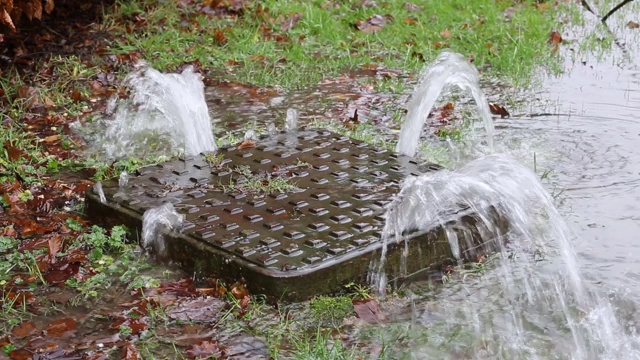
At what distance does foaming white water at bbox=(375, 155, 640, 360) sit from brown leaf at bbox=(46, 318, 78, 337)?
116 centimetres

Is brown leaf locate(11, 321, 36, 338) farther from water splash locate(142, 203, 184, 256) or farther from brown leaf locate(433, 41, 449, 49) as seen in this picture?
brown leaf locate(433, 41, 449, 49)

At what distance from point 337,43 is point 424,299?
13.7ft

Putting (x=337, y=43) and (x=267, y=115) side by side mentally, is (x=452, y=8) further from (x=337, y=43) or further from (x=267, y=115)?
(x=267, y=115)

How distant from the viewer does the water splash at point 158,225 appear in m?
3.96

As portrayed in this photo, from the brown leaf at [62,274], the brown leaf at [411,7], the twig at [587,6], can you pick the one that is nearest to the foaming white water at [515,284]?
the brown leaf at [62,274]

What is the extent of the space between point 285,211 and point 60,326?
108 cm

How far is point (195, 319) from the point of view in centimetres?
349

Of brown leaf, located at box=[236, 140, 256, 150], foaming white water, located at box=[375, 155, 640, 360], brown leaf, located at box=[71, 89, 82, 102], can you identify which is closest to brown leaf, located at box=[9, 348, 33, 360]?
foaming white water, located at box=[375, 155, 640, 360]

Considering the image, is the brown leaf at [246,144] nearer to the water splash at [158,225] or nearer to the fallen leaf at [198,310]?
the water splash at [158,225]

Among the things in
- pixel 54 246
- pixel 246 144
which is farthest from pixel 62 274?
pixel 246 144

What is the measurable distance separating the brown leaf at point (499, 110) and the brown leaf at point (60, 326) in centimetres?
330

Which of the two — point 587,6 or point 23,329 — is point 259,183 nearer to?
point 23,329

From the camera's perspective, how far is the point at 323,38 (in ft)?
25.2

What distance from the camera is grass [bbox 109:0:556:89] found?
6.98 metres
